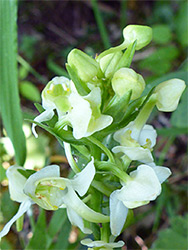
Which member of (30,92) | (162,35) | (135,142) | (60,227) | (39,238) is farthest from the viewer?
(162,35)

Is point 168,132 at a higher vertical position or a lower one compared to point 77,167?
lower

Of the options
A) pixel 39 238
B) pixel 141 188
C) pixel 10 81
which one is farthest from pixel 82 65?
pixel 39 238

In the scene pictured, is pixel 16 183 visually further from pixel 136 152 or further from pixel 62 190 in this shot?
pixel 136 152

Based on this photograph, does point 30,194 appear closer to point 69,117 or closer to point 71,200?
point 71,200

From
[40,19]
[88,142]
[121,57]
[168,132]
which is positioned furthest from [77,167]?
[40,19]

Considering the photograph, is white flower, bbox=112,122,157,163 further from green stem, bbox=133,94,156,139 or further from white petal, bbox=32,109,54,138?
white petal, bbox=32,109,54,138

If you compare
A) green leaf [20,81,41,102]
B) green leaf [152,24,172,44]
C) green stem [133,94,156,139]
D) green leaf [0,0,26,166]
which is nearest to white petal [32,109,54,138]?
green stem [133,94,156,139]
